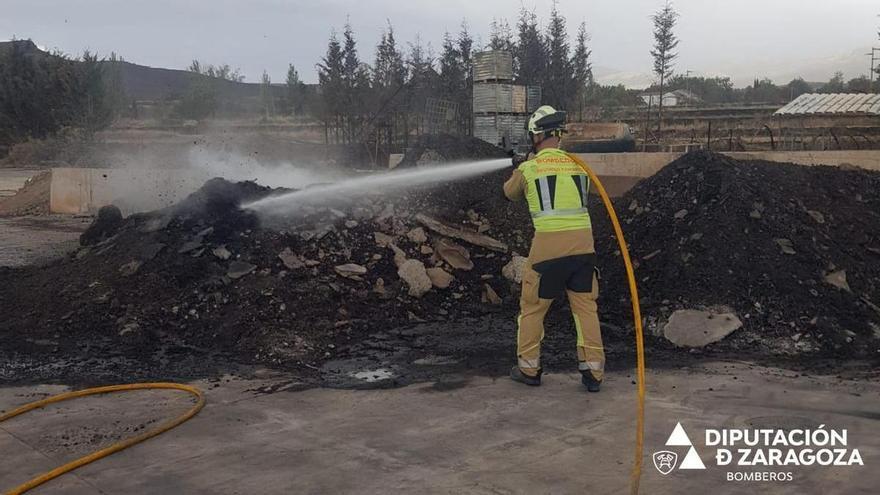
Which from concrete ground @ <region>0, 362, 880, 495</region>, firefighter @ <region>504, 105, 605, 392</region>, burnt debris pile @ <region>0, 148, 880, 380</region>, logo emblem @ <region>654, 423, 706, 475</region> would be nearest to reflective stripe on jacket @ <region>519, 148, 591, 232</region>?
firefighter @ <region>504, 105, 605, 392</region>

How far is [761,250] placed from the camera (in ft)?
20.8

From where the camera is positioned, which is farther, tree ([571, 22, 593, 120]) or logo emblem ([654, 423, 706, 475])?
tree ([571, 22, 593, 120])

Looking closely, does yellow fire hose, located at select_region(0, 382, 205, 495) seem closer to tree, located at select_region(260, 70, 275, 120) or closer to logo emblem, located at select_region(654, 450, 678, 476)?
logo emblem, located at select_region(654, 450, 678, 476)

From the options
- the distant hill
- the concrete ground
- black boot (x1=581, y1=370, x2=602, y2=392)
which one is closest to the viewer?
the concrete ground

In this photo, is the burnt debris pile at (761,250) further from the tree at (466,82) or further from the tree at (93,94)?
the tree at (93,94)

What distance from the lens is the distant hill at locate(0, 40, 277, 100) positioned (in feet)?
151

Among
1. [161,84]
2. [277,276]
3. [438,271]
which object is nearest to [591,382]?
[438,271]

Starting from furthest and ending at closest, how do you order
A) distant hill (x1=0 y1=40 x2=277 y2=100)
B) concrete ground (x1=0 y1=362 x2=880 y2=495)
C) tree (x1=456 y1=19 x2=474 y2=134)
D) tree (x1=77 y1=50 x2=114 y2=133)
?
distant hill (x1=0 y1=40 x2=277 y2=100), tree (x1=77 y1=50 x2=114 y2=133), tree (x1=456 y1=19 x2=474 y2=134), concrete ground (x1=0 y1=362 x2=880 y2=495)

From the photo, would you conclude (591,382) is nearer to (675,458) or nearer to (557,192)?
(675,458)

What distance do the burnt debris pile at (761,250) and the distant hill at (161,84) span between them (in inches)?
1497

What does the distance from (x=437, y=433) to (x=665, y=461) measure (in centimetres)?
123

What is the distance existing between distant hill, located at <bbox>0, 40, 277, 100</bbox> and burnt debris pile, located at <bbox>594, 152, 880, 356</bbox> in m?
38.0

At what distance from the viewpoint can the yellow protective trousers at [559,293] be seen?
463cm

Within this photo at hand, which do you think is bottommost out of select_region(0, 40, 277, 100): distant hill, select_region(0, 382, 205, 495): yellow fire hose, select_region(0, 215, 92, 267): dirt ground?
select_region(0, 382, 205, 495): yellow fire hose
